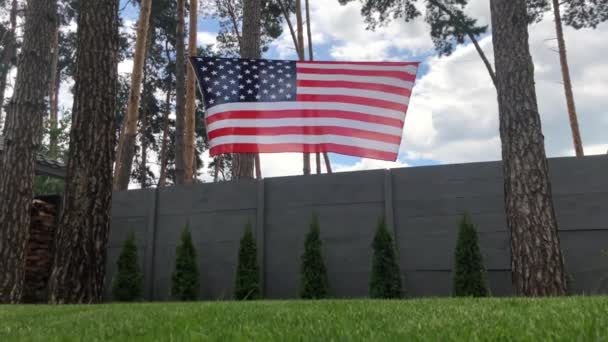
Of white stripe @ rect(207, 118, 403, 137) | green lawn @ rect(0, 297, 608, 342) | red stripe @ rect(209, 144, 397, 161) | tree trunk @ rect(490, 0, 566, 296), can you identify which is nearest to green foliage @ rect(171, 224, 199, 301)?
red stripe @ rect(209, 144, 397, 161)

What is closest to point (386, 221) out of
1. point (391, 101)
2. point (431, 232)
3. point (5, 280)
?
point (431, 232)

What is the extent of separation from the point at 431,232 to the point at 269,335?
5874 millimetres

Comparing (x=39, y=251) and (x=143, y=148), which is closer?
(x=39, y=251)

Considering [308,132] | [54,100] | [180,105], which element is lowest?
[308,132]

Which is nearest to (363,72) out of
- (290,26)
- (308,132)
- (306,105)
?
(306,105)

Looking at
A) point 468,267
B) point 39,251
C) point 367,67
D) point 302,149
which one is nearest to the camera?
point 468,267

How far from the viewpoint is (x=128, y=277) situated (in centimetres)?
906

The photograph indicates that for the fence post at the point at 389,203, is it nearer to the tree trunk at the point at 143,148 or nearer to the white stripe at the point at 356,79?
the white stripe at the point at 356,79

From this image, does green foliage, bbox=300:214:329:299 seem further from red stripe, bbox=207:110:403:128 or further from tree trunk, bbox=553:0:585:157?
tree trunk, bbox=553:0:585:157

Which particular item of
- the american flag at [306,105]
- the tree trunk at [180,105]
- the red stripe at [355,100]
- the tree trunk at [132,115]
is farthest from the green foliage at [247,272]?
the tree trunk at [132,115]

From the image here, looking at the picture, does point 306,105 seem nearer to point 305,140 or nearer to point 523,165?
point 305,140

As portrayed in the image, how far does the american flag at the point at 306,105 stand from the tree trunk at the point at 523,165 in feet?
7.42

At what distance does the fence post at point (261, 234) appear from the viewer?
8.62 metres

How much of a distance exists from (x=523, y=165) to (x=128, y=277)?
6.70 metres
